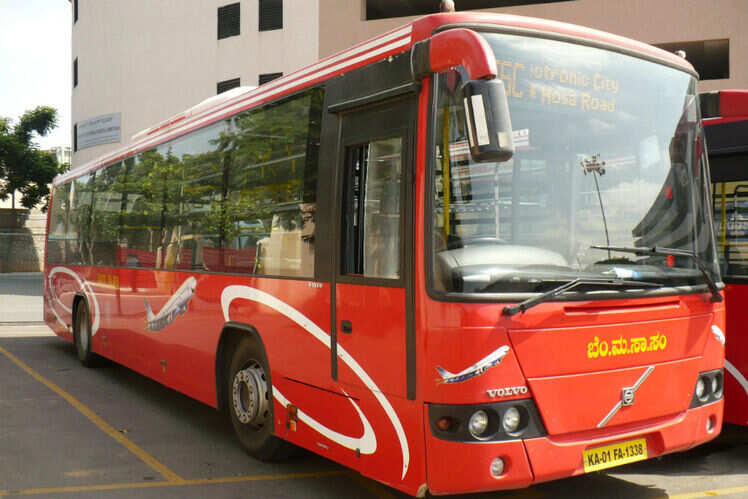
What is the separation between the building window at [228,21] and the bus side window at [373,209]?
27.5 m

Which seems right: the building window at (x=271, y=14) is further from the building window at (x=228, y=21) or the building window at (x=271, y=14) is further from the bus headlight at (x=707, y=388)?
the bus headlight at (x=707, y=388)

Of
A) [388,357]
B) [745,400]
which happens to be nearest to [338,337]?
[388,357]

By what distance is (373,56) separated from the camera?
205 inches

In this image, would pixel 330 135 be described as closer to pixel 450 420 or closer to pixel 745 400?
pixel 450 420

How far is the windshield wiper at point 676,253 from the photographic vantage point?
16.0ft

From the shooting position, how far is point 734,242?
21.6ft

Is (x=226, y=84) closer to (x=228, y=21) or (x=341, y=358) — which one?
(x=228, y=21)

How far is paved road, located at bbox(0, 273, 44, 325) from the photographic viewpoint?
63.3 ft

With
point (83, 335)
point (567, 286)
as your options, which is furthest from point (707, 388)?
point (83, 335)

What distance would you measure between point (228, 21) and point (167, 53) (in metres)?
3.62

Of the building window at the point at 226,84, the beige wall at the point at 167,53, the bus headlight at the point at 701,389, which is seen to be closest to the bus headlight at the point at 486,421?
the bus headlight at the point at 701,389

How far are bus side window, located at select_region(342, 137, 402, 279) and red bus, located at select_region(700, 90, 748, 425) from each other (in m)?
2.99

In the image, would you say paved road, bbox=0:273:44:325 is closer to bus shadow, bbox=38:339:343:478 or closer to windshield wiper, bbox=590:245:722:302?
bus shadow, bbox=38:339:343:478

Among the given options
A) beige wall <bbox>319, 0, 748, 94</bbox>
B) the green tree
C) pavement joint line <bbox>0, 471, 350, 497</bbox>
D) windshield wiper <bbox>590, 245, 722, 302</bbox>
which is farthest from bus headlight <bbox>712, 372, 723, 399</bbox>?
the green tree
